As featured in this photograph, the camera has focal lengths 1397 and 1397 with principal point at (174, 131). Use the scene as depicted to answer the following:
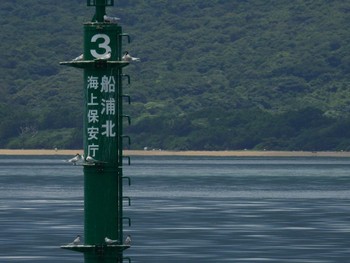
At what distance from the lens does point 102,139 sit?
16859 millimetres

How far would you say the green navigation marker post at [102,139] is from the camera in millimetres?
16781

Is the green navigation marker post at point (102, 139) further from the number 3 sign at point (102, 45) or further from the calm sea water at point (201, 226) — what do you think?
the calm sea water at point (201, 226)

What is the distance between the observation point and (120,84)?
17.1m

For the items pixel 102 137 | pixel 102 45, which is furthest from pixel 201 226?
pixel 102 137

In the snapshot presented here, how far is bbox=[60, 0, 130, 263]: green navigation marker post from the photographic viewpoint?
16.8 meters

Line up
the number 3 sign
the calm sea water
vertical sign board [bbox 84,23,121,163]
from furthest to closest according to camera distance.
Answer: the calm sea water
the number 3 sign
vertical sign board [bbox 84,23,121,163]

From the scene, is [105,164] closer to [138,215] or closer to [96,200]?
[96,200]

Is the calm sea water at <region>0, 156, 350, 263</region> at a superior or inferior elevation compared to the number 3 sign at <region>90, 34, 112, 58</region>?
inferior

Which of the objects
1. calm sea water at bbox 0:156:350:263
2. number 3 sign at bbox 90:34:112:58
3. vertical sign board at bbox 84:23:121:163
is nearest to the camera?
vertical sign board at bbox 84:23:121:163

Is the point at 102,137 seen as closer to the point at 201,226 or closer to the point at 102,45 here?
the point at 102,45

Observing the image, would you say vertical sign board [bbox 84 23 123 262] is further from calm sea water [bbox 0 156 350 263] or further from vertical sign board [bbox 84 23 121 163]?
calm sea water [bbox 0 156 350 263]

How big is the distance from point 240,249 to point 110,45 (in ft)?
Result: 140

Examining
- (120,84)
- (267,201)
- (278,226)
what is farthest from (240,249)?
(267,201)

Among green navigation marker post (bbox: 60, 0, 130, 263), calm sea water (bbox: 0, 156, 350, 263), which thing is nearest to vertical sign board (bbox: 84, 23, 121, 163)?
green navigation marker post (bbox: 60, 0, 130, 263)
